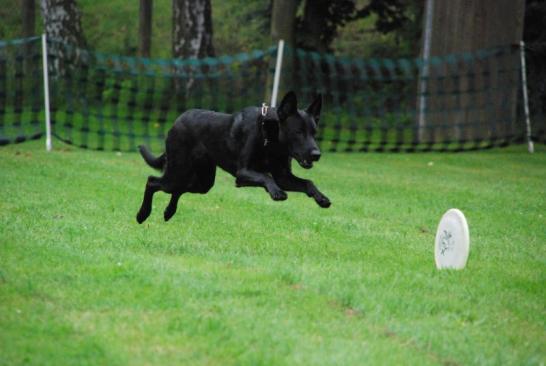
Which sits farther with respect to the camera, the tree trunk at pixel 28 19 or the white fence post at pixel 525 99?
the tree trunk at pixel 28 19

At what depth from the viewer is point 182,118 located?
7.60 m

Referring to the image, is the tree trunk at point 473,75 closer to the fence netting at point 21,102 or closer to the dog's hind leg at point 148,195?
the fence netting at point 21,102

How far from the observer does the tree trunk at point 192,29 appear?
21391 mm

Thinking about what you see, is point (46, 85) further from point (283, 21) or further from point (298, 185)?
point (298, 185)

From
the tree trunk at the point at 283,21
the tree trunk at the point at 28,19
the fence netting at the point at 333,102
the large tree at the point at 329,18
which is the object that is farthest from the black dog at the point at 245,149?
the tree trunk at the point at 28,19

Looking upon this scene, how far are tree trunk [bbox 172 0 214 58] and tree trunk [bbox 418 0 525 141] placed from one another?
18.8ft

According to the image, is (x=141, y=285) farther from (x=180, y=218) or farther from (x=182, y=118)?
(x=180, y=218)

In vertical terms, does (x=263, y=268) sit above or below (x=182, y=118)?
below

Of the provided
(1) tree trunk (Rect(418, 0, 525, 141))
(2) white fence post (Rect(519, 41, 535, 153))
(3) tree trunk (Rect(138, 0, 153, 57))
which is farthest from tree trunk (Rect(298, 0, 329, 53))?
(2) white fence post (Rect(519, 41, 535, 153))

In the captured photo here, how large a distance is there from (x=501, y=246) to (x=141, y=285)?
3595mm

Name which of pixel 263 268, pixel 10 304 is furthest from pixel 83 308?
pixel 263 268

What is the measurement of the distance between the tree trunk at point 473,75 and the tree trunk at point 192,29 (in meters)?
5.73

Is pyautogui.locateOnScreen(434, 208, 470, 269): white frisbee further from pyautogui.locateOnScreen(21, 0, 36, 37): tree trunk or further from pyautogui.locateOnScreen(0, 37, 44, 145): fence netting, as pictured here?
pyautogui.locateOnScreen(21, 0, 36, 37): tree trunk

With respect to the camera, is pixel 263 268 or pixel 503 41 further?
pixel 503 41
